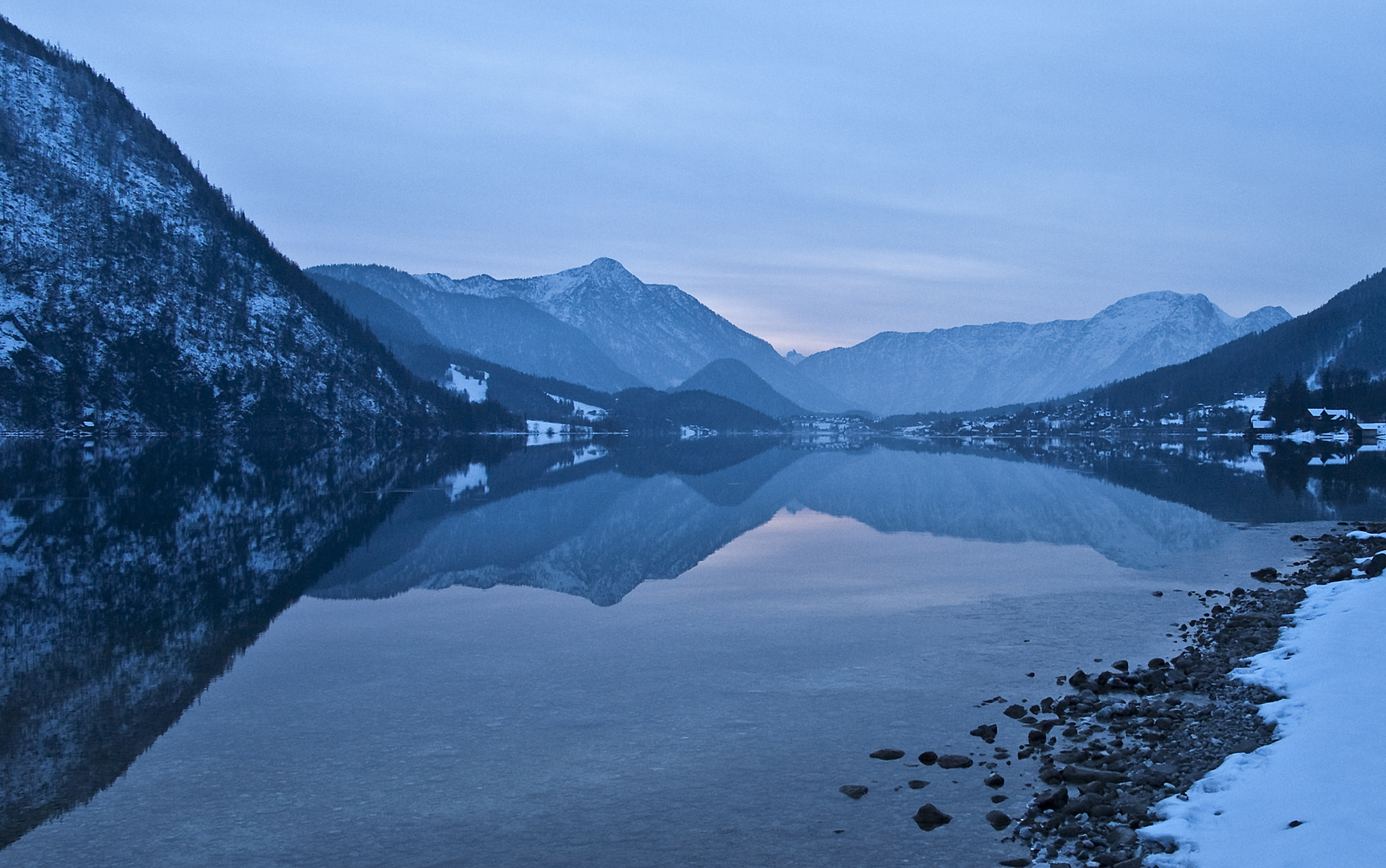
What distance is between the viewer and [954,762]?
17703 mm

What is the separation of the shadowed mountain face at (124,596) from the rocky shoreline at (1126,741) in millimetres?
16573

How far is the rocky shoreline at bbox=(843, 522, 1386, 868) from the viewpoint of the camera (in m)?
14.4

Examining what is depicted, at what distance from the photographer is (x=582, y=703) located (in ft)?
72.7

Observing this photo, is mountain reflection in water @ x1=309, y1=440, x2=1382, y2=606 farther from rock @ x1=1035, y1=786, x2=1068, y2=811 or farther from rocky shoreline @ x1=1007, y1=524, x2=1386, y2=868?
rock @ x1=1035, y1=786, x2=1068, y2=811

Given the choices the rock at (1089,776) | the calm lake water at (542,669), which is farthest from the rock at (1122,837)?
the rock at (1089,776)

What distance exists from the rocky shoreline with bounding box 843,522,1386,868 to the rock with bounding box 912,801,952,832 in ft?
0.06

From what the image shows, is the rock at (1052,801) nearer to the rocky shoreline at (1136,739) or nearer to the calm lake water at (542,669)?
the rocky shoreline at (1136,739)

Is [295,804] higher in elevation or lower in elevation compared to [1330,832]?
lower

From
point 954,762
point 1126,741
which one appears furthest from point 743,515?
point 954,762

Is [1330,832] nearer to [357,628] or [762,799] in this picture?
[762,799]

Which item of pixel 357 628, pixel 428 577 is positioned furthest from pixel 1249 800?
pixel 428 577

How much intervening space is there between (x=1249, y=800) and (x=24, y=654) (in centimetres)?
2964

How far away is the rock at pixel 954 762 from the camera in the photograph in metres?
17.6

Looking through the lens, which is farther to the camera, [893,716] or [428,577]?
[428,577]
